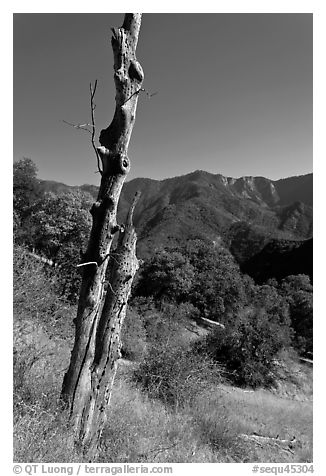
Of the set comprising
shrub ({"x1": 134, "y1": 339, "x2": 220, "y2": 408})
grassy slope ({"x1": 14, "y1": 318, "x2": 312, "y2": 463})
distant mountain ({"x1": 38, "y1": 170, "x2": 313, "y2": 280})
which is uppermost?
distant mountain ({"x1": 38, "y1": 170, "x2": 313, "y2": 280})

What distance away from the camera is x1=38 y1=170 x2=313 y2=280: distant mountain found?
241ft

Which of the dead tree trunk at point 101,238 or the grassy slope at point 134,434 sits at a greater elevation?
the dead tree trunk at point 101,238

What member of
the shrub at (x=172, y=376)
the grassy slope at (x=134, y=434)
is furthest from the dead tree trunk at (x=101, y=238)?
the shrub at (x=172, y=376)

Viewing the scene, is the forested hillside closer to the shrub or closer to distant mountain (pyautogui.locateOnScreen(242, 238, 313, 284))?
the shrub

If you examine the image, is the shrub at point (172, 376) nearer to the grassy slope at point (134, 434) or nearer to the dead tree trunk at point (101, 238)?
the grassy slope at point (134, 434)

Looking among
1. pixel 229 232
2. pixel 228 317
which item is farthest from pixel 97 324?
pixel 229 232

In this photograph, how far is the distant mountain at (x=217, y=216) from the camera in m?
73.4

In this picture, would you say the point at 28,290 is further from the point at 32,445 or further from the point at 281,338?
the point at 281,338

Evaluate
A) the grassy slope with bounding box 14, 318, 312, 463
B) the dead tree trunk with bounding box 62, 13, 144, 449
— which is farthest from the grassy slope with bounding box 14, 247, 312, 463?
the dead tree trunk with bounding box 62, 13, 144, 449

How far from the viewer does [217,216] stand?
107875 millimetres

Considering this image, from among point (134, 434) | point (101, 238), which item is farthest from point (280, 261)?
point (101, 238)

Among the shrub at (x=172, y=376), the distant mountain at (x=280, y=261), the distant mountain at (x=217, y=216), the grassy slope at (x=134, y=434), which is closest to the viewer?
the grassy slope at (x=134, y=434)

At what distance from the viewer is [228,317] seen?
22766 millimetres

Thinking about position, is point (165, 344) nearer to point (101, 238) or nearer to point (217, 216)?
point (101, 238)
